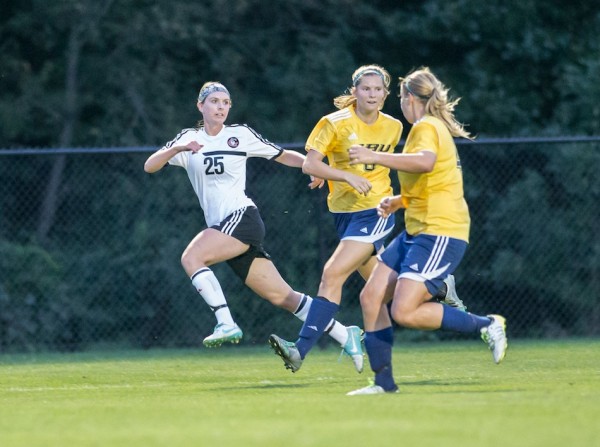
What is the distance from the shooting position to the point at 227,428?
650 centimetres

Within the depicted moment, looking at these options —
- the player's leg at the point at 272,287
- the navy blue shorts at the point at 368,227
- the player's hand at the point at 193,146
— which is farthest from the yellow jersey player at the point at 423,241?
the player's hand at the point at 193,146

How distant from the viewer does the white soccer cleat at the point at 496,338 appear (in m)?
8.34

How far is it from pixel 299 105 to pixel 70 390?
30.6 ft

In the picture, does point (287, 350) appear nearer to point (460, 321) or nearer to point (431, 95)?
point (460, 321)

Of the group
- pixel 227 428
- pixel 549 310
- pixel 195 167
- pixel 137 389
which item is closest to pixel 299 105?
pixel 549 310

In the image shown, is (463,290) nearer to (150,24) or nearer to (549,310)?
(549,310)

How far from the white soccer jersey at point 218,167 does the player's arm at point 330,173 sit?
0.77 metres

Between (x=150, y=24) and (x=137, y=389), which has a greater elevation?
(x=150, y=24)

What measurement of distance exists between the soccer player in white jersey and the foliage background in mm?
3228

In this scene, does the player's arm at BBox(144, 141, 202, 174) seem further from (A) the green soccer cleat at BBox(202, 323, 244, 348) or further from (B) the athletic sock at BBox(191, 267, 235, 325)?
(A) the green soccer cleat at BBox(202, 323, 244, 348)

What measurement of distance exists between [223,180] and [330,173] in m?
1.17

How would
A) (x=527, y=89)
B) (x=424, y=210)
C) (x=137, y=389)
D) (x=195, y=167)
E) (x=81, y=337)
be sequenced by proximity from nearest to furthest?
1. (x=424, y=210)
2. (x=137, y=389)
3. (x=195, y=167)
4. (x=81, y=337)
5. (x=527, y=89)

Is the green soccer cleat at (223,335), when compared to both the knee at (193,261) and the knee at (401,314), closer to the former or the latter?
the knee at (193,261)

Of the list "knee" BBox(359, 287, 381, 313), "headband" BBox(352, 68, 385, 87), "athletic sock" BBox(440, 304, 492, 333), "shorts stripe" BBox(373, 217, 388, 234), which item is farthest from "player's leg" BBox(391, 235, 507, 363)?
"headband" BBox(352, 68, 385, 87)
